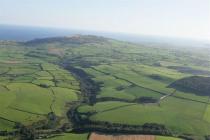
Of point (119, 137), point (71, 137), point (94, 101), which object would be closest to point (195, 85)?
point (94, 101)

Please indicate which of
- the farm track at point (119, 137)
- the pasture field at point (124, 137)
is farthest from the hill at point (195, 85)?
the farm track at point (119, 137)

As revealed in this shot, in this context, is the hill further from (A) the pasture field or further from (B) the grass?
(B) the grass

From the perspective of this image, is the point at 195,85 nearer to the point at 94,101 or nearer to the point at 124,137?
the point at 94,101

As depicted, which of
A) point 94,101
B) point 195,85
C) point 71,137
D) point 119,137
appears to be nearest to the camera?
point 71,137

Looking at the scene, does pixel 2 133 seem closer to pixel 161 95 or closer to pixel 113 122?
pixel 113 122

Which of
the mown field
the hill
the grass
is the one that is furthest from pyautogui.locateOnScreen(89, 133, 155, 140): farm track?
the hill

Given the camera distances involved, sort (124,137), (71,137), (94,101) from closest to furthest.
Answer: (71,137) → (124,137) → (94,101)

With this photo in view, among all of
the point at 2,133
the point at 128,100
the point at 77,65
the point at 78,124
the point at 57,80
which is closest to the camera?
the point at 2,133

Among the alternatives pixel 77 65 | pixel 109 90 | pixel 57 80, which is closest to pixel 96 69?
pixel 77 65

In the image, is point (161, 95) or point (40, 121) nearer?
point (40, 121)

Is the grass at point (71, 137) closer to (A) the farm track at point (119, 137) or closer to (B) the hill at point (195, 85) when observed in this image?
(A) the farm track at point (119, 137)

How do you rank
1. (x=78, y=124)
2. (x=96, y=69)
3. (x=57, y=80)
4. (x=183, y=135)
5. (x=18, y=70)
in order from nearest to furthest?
(x=183, y=135)
(x=78, y=124)
(x=57, y=80)
(x=18, y=70)
(x=96, y=69)
